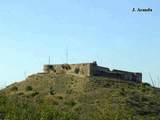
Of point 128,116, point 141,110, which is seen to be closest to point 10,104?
point 128,116

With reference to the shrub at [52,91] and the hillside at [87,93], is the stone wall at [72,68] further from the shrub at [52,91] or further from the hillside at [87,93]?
the shrub at [52,91]

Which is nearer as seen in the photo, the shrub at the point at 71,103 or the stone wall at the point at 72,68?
the shrub at the point at 71,103

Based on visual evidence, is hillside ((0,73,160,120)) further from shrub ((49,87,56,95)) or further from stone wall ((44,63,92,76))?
stone wall ((44,63,92,76))

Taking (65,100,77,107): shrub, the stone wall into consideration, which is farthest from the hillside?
the stone wall

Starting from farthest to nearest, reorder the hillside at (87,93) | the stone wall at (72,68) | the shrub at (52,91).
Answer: the stone wall at (72,68)
the shrub at (52,91)
the hillside at (87,93)

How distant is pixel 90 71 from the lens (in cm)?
7525

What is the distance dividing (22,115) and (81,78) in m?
45.1

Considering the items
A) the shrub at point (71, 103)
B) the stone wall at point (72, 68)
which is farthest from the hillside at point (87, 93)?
the stone wall at point (72, 68)

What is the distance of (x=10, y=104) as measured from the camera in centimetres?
3216

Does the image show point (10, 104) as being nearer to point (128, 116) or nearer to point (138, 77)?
point (128, 116)

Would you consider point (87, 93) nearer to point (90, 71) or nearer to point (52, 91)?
point (52, 91)

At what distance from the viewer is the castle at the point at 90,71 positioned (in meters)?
75.1

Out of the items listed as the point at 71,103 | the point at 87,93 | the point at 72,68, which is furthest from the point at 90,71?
the point at 71,103

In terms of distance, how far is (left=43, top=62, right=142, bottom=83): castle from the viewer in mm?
75125
